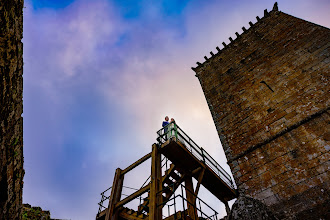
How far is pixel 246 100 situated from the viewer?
8.79 m

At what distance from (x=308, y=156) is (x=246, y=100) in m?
3.23

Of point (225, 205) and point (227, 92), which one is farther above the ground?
point (227, 92)

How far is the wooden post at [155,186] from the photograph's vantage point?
Answer: 6.80 meters

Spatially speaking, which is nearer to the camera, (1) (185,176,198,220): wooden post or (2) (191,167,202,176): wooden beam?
(1) (185,176,198,220): wooden post

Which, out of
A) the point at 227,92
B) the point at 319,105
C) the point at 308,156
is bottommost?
the point at 308,156

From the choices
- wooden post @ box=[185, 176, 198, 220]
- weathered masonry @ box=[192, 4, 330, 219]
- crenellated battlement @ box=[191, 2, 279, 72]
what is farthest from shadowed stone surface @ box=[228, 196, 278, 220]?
crenellated battlement @ box=[191, 2, 279, 72]

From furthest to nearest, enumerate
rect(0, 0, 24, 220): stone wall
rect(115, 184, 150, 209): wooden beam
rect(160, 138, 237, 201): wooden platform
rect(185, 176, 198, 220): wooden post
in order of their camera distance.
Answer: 1. rect(160, 138, 237, 201): wooden platform
2. rect(115, 184, 150, 209): wooden beam
3. rect(185, 176, 198, 220): wooden post
4. rect(0, 0, 24, 220): stone wall

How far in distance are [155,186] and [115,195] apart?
7.46 feet

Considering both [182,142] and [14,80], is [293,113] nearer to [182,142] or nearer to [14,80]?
[182,142]

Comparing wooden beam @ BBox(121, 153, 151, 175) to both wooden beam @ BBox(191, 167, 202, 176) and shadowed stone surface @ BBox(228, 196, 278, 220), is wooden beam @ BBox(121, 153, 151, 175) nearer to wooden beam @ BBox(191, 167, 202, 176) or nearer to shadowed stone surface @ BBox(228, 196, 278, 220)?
wooden beam @ BBox(191, 167, 202, 176)

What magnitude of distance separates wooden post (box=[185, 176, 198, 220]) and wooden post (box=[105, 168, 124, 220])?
9.11 ft

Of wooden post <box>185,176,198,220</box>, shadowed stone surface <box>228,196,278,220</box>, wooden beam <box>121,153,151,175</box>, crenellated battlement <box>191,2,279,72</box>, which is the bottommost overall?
shadowed stone surface <box>228,196,278,220</box>

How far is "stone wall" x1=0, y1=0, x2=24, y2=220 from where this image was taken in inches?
87.8

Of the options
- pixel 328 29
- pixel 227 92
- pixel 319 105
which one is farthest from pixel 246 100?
pixel 328 29
